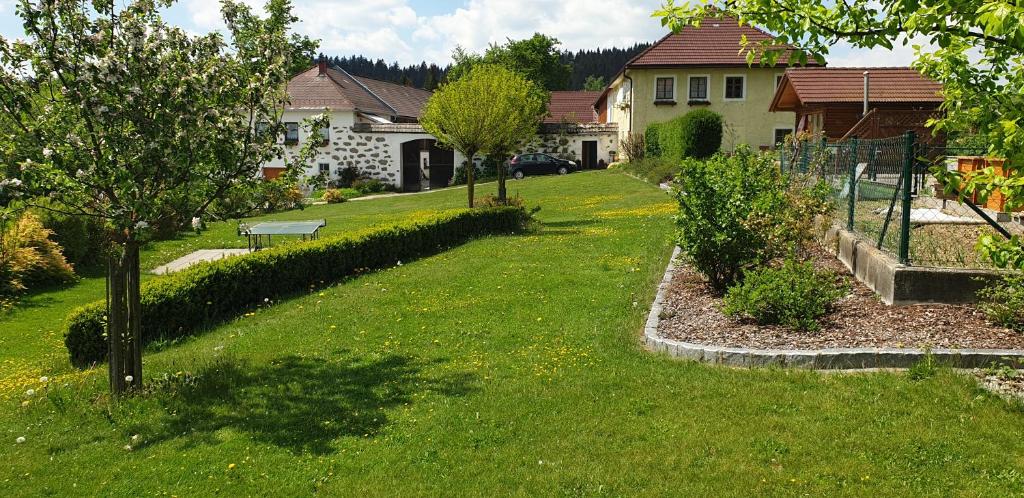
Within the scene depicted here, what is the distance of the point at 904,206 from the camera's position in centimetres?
734

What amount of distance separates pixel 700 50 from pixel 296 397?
3323 cm

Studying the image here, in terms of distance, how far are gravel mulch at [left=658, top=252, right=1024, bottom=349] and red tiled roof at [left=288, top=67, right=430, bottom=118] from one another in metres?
29.8

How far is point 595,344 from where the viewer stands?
23.5 feet

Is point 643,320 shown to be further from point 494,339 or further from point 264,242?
point 264,242

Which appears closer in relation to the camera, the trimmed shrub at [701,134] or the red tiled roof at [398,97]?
the trimmed shrub at [701,134]

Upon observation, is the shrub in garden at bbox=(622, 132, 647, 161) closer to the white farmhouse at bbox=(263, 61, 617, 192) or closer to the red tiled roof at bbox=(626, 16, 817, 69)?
the red tiled roof at bbox=(626, 16, 817, 69)

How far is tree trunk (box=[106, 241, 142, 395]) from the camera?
6.20 metres

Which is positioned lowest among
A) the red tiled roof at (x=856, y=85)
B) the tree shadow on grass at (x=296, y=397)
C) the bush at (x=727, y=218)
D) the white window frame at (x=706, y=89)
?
the tree shadow on grass at (x=296, y=397)

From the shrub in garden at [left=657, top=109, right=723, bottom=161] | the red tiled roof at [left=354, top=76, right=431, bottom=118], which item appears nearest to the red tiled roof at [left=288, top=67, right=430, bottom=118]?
the red tiled roof at [left=354, top=76, right=431, bottom=118]

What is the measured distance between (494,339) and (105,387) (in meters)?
3.41

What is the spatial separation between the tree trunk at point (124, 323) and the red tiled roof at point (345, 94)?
29138mm

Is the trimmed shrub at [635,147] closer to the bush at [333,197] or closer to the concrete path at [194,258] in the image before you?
the bush at [333,197]

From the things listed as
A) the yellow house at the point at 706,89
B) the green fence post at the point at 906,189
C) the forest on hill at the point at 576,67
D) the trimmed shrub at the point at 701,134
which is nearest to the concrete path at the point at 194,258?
the green fence post at the point at 906,189

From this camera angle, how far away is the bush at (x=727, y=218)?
8.48 metres
